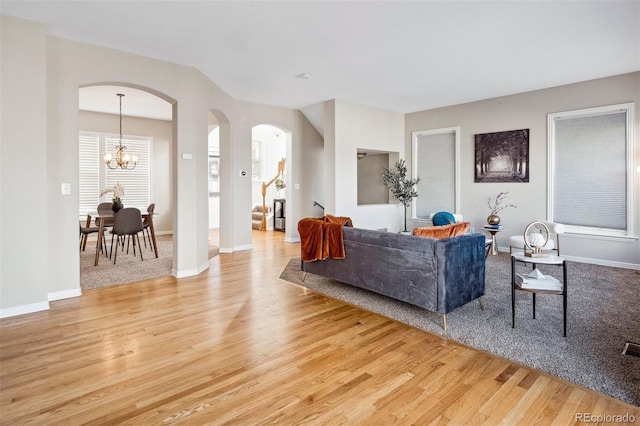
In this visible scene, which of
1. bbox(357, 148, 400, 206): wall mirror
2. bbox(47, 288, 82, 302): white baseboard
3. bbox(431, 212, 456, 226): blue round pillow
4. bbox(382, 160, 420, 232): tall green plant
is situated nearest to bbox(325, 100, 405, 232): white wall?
bbox(382, 160, 420, 232): tall green plant

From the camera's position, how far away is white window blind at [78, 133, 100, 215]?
25.0ft

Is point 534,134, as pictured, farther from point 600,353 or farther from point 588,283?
point 600,353

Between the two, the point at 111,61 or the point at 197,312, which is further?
the point at 111,61

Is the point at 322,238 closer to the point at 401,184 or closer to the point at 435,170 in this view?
the point at 401,184

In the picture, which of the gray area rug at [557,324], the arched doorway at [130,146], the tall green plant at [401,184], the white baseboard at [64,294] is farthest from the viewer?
the tall green plant at [401,184]

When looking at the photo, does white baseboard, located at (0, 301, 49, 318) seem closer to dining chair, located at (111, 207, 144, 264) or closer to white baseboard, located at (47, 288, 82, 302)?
white baseboard, located at (47, 288, 82, 302)

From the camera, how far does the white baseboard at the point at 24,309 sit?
11.1 ft

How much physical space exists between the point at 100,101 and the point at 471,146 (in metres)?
7.43

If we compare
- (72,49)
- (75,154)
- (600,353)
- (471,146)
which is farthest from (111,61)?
(471,146)

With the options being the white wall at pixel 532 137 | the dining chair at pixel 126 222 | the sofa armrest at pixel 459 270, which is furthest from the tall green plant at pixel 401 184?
the dining chair at pixel 126 222

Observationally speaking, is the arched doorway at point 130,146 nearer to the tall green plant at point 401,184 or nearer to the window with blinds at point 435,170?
the tall green plant at point 401,184

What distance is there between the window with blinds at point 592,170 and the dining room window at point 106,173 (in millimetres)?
8629

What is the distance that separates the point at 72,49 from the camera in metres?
3.96

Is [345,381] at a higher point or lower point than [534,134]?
lower
